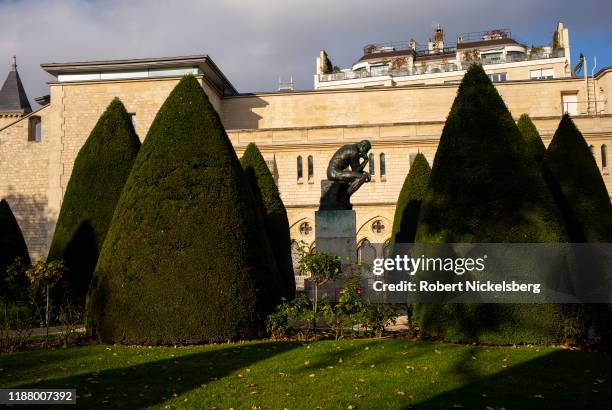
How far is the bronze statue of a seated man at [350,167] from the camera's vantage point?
14.4m

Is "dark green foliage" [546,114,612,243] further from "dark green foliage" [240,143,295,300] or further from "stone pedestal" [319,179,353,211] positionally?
"dark green foliage" [240,143,295,300]

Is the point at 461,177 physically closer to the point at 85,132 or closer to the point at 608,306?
the point at 608,306

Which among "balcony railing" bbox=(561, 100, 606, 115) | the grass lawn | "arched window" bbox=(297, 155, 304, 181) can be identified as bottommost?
the grass lawn

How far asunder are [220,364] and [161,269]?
2409 millimetres

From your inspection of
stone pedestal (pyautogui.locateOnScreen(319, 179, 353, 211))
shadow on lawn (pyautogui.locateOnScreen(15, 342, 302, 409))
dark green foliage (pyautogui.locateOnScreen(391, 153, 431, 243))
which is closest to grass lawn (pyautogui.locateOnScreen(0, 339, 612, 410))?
shadow on lawn (pyautogui.locateOnScreen(15, 342, 302, 409))

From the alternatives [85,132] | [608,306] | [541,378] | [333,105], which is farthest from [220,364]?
[333,105]

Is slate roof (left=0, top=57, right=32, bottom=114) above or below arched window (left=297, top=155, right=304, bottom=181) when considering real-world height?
above

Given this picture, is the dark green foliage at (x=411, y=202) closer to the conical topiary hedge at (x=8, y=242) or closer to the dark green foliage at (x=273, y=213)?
the dark green foliage at (x=273, y=213)

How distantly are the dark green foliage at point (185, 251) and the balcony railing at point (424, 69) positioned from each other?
45.3 meters

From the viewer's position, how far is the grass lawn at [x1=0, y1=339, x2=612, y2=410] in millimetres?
6680

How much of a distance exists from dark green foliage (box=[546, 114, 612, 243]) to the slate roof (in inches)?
1697

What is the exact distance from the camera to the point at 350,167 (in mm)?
14805

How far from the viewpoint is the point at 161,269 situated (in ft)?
33.5

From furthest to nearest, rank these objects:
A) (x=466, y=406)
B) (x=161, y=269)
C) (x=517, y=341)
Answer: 1. (x=161, y=269)
2. (x=517, y=341)
3. (x=466, y=406)
